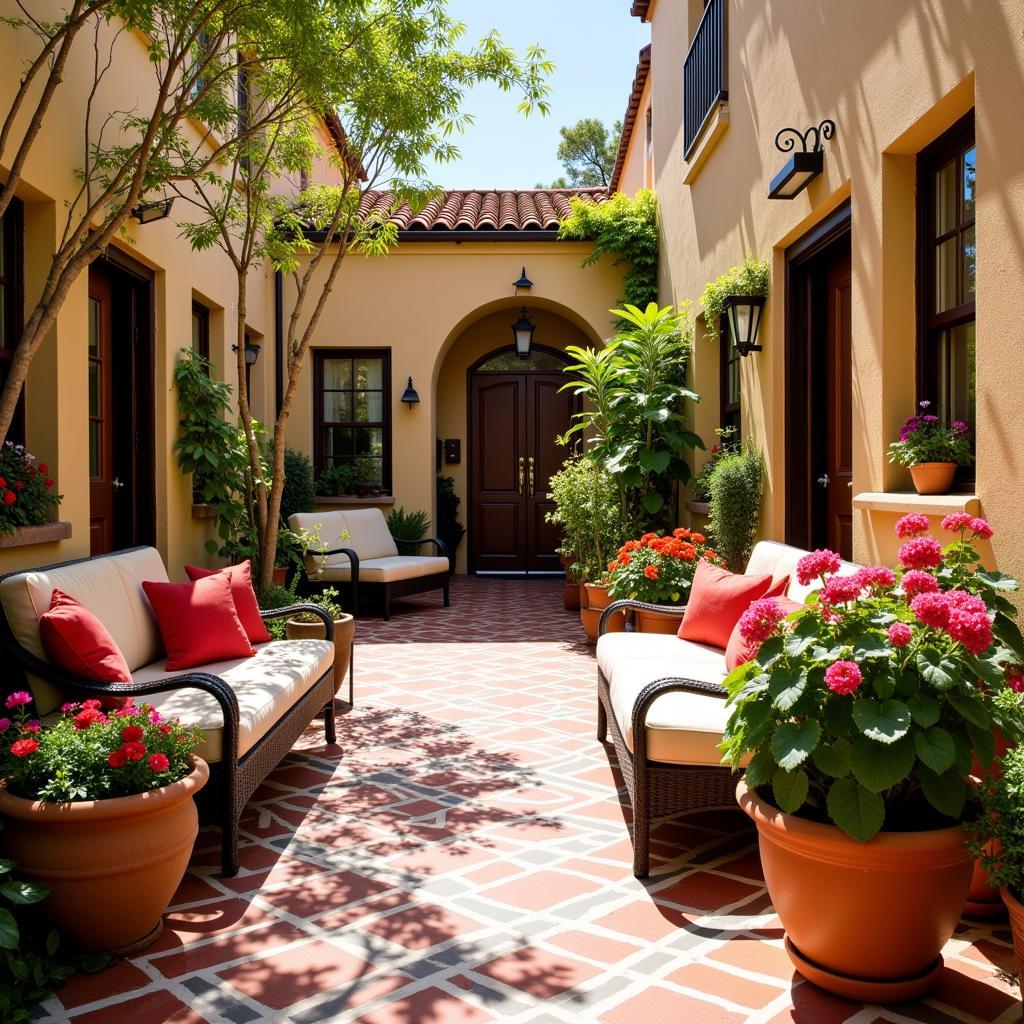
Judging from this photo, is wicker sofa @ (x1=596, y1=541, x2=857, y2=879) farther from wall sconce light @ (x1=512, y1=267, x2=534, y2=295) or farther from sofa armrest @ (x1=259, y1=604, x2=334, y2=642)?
wall sconce light @ (x1=512, y1=267, x2=534, y2=295)

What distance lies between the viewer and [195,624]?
12.8 ft

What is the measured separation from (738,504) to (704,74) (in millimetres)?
3565

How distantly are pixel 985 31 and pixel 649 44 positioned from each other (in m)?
8.71

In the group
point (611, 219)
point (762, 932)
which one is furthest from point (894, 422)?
point (611, 219)

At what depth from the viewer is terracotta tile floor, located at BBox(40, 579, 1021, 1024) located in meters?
2.27

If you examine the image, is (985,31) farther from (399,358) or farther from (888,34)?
(399,358)

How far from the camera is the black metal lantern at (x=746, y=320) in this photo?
571cm

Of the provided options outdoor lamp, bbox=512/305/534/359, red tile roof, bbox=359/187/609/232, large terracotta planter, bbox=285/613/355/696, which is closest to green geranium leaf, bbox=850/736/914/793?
large terracotta planter, bbox=285/613/355/696

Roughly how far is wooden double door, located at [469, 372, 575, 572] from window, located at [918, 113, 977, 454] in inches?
333

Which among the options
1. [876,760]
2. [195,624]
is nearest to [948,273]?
[876,760]

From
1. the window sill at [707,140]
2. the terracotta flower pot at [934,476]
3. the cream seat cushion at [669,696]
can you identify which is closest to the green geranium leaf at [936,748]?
the cream seat cushion at [669,696]

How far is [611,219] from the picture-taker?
9.92 m

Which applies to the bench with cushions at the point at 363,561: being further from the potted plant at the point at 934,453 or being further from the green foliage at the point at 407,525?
the potted plant at the point at 934,453

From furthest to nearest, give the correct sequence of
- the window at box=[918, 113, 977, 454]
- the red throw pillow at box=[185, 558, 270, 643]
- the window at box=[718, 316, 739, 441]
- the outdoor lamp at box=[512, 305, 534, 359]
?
the outdoor lamp at box=[512, 305, 534, 359], the window at box=[718, 316, 739, 441], the red throw pillow at box=[185, 558, 270, 643], the window at box=[918, 113, 977, 454]
